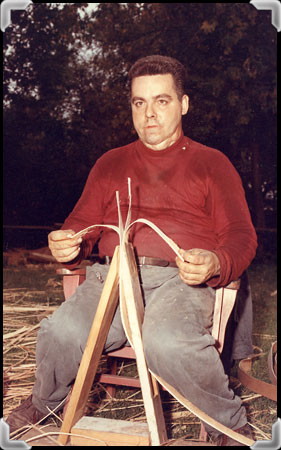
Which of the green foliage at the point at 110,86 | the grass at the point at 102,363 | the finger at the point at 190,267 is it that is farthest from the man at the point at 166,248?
the green foliage at the point at 110,86

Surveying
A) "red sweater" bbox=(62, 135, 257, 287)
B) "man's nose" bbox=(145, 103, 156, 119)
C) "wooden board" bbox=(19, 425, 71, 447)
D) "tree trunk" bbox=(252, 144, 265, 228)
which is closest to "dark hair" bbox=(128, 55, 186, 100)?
"man's nose" bbox=(145, 103, 156, 119)

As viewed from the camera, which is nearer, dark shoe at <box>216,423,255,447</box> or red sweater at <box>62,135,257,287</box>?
dark shoe at <box>216,423,255,447</box>

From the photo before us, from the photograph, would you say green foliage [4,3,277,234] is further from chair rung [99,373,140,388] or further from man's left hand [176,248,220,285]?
man's left hand [176,248,220,285]

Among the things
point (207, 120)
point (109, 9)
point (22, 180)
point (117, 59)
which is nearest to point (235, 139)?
point (207, 120)

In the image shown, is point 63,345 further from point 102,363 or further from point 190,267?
point 102,363

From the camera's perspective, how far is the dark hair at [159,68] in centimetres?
257

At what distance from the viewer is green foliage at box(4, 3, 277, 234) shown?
8.18 m

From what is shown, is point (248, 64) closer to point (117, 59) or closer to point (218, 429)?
point (117, 59)

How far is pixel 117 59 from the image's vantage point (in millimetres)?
8625

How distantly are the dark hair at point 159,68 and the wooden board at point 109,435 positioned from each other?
166 centimetres

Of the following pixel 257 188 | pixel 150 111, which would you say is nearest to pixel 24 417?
pixel 150 111

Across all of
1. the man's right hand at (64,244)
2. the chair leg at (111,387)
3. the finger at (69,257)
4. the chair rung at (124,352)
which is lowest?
the chair leg at (111,387)

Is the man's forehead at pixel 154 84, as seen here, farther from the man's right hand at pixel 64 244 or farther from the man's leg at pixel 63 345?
the man's leg at pixel 63 345

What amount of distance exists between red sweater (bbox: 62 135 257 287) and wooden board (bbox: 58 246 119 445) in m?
0.49
